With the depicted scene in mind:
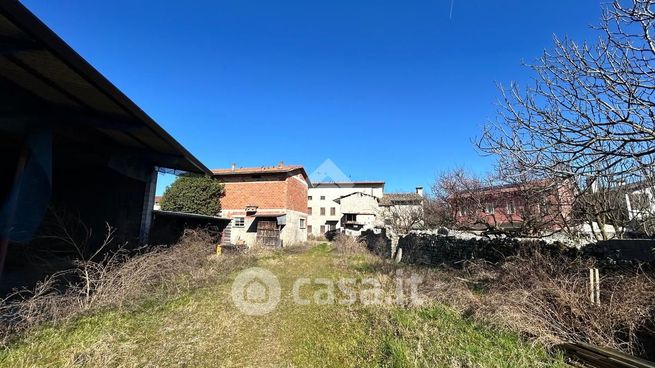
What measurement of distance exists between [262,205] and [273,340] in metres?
22.3

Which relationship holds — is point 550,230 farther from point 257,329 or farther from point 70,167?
point 70,167

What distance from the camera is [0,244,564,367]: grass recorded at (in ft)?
12.6

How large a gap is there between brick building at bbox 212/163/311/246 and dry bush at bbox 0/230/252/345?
1507cm

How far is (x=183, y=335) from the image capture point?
474cm

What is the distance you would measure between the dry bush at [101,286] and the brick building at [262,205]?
1507cm

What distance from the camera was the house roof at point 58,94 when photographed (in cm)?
376

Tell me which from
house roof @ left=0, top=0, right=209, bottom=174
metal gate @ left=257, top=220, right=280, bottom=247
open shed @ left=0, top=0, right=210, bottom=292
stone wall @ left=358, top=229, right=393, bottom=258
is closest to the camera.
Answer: house roof @ left=0, top=0, right=209, bottom=174

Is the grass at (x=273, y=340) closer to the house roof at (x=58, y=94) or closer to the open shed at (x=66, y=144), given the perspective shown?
the open shed at (x=66, y=144)

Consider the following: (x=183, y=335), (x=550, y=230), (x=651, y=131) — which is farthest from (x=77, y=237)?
(x=550, y=230)

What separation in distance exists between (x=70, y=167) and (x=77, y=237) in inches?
102

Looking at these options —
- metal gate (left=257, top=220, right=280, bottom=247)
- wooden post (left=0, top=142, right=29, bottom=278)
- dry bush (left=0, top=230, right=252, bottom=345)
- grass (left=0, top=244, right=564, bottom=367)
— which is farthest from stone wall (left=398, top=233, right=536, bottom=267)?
metal gate (left=257, top=220, right=280, bottom=247)

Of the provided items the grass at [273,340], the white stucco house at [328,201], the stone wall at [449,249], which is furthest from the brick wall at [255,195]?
the white stucco house at [328,201]

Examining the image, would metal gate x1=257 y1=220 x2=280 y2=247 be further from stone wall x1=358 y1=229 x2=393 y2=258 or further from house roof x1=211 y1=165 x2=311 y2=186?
stone wall x1=358 y1=229 x2=393 y2=258

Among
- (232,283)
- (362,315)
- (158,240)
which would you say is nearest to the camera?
(362,315)
